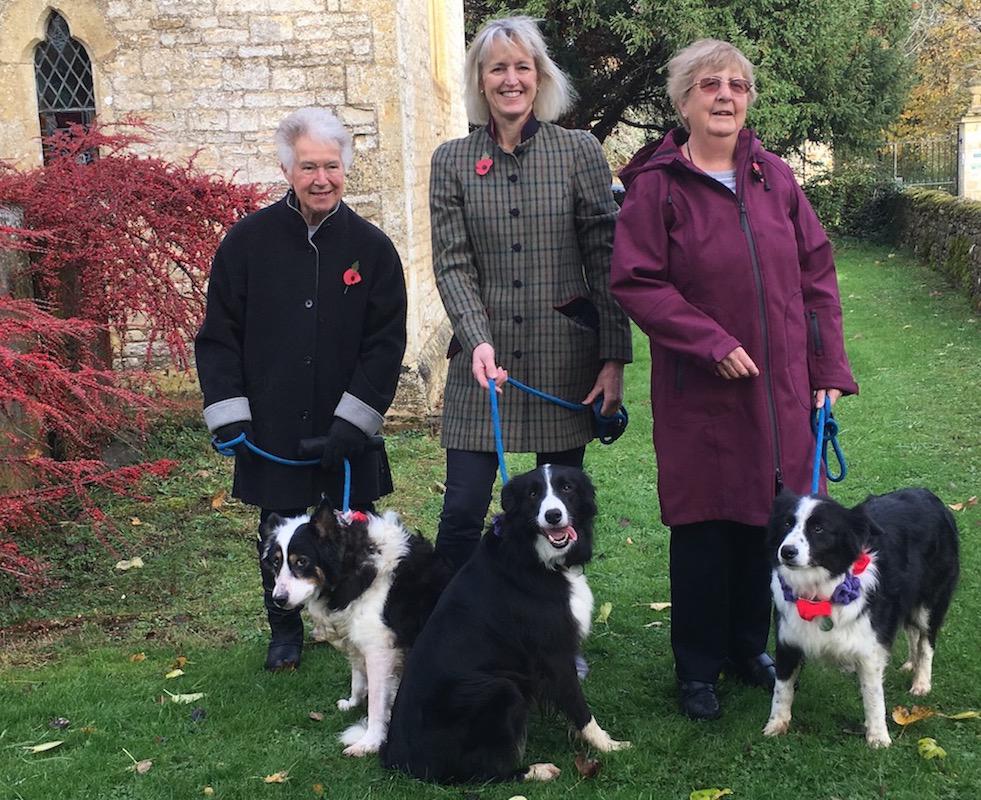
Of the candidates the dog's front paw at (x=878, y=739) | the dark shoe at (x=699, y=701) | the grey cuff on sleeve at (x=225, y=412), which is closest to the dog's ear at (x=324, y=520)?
the grey cuff on sleeve at (x=225, y=412)

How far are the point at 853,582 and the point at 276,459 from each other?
218 cm

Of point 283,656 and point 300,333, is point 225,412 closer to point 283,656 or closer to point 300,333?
point 300,333

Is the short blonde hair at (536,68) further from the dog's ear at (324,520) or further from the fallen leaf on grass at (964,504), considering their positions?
the fallen leaf on grass at (964,504)

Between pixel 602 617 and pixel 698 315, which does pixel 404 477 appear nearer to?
pixel 602 617

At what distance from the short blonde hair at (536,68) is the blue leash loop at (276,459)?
1454 mm

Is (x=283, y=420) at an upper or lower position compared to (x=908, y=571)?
upper

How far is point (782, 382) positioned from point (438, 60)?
32.0ft

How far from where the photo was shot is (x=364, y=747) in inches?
149

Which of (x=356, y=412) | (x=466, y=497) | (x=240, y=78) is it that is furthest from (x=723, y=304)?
(x=240, y=78)

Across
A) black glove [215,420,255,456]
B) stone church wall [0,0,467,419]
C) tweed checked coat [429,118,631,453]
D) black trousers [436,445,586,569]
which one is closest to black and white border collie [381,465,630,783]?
black trousers [436,445,586,569]

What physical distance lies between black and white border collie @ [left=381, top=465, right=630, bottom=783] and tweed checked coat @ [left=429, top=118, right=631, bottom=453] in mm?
536

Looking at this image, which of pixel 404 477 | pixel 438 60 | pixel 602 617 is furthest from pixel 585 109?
pixel 602 617

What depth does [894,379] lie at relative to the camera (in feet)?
34.6

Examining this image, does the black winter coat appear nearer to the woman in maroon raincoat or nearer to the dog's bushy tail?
the dog's bushy tail
